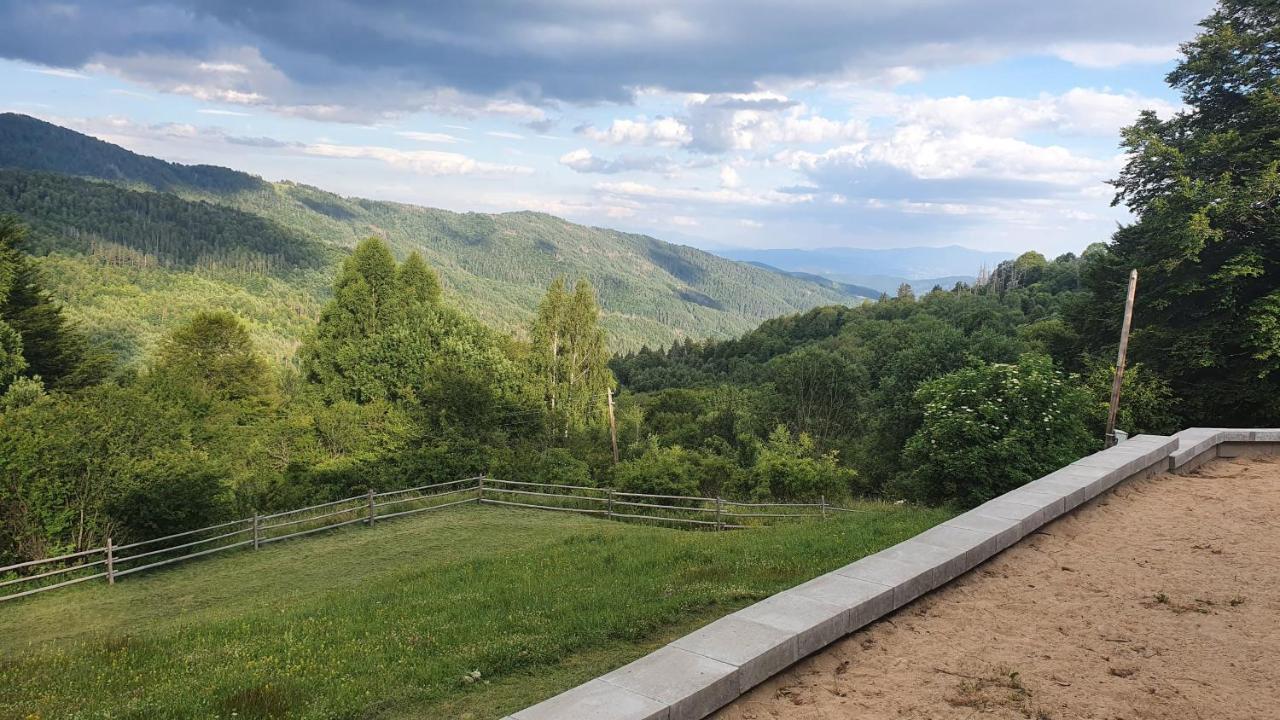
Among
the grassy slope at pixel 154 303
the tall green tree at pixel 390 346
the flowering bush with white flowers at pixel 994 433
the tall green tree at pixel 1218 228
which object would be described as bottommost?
the grassy slope at pixel 154 303

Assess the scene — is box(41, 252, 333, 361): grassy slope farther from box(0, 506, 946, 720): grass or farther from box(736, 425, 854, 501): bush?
box(0, 506, 946, 720): grass

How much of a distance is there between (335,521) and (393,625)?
14610mm

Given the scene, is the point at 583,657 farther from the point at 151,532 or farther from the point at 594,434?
the point at 594,434

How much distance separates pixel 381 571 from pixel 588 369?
30.8 metres

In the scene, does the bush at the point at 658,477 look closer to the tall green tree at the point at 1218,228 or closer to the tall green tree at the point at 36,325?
the tall green tree at the point at 1218,228

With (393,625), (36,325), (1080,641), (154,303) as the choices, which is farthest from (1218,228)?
(154,303)

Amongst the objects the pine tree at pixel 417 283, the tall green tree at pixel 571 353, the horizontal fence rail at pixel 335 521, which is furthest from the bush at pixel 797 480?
the pine tree at pixel 417 283

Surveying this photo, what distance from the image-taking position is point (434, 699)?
5.56m

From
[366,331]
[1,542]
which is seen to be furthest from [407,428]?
[1,542]

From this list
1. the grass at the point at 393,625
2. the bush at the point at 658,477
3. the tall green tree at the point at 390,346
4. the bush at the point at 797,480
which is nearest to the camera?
the grass at the point at 393,625

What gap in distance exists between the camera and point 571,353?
44312 millimetres

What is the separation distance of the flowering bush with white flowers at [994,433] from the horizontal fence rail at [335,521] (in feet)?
14.8

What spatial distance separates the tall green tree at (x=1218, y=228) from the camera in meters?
21.4

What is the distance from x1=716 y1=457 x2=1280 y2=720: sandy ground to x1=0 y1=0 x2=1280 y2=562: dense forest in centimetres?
670
